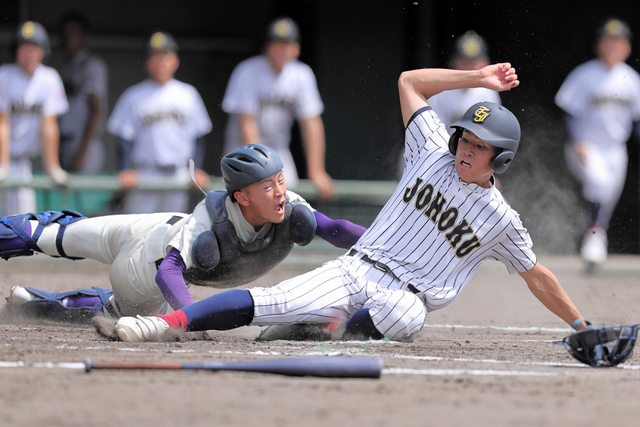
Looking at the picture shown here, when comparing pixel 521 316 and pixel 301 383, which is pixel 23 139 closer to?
pixel 521 316

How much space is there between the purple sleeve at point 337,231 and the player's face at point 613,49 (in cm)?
481

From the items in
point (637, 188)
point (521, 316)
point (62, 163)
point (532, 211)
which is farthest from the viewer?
point (637, 188)

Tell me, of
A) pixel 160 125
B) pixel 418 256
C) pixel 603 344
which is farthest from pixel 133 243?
pixel 160 125

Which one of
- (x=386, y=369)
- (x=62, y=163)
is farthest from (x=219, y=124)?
(x=386, y=369)

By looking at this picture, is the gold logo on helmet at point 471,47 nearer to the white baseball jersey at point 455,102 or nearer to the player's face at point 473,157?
the white baseball jersey at point 455,102

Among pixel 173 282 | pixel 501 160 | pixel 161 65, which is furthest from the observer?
pixel 161 65

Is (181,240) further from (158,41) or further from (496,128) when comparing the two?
(158,41)

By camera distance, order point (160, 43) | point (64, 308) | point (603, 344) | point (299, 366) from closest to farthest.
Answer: point (299, 366), point (603, 344), point (64, 308), point (160, 43)

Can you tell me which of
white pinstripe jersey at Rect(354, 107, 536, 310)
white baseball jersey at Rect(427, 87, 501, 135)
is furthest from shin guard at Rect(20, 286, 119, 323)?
white baseball jersey at Rect(427, 87, 501, 135)

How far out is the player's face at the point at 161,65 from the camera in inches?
292

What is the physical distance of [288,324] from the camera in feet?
13.4

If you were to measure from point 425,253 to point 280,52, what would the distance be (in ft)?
12.9

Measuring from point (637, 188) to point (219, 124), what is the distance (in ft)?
15.4

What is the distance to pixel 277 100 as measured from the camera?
24.9 feet
